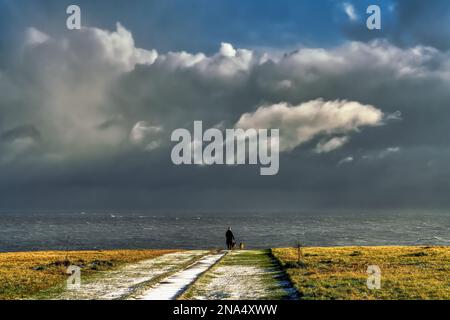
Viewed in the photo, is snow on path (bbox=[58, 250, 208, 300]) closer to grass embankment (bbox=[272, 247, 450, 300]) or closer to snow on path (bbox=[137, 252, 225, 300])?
snow on path (bbox=[137, 252, 225, 300])

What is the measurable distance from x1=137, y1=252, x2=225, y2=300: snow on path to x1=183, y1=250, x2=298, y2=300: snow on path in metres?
0.66

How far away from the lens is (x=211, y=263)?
36.8 meters

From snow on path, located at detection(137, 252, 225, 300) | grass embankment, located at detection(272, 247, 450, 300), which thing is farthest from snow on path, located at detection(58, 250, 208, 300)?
grass embankment, located at detection(272, 247, 450, 300)

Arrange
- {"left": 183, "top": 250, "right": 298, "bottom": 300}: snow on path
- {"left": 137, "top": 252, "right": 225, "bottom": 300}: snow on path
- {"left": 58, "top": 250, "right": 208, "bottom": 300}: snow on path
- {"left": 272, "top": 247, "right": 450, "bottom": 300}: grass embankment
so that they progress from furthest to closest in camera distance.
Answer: {"left": 58, "top": 250, "right": 208, "bottom": 300}: snow on path, {"left": 183, "top": 250, "right": 298, "bottom": 300}: snow on path, {"left": 137, "top": 252, "right": 225, "bottom": 300}: snow on path, {"left": 272, "top": 247, "right": 450, "bottom": 300}: grass embankment

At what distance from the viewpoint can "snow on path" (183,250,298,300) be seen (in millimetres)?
21188

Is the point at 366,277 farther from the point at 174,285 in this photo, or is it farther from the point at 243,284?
the point at 174,285

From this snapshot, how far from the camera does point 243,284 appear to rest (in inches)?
987

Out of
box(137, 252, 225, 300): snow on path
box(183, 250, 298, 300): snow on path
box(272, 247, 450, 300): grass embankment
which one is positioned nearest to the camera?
box(272, 247, 450, 300): grass embankment

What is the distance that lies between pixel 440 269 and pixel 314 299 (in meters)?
15.3

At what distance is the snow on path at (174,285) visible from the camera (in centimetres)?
2102
